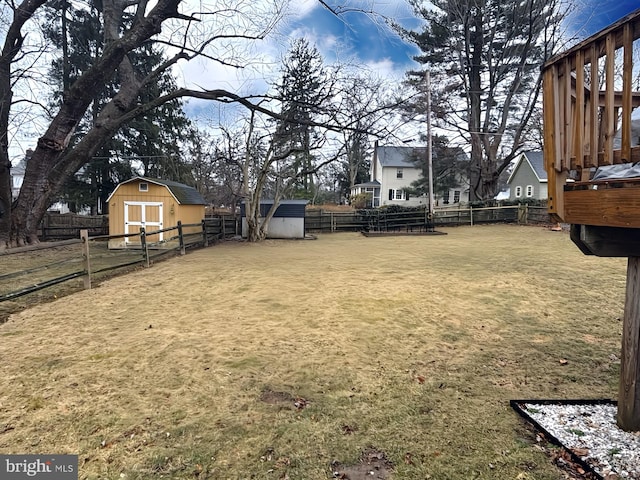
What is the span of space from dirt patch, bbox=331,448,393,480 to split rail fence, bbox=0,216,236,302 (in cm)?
485

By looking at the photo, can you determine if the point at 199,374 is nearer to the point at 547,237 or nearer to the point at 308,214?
the point at 547,237

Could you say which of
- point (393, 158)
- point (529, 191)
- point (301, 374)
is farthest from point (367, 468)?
point (393, 158)

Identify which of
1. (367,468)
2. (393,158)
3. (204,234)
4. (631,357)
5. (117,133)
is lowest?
(367,468)

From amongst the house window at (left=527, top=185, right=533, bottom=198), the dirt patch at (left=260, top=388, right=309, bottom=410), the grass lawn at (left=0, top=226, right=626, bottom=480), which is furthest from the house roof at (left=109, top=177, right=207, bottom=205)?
the house window at (left=527, top=185, right=533, bottom=198)

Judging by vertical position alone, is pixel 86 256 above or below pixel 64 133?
below

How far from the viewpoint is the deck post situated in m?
1.99

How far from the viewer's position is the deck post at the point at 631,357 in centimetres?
199

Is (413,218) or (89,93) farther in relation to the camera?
(413,218)

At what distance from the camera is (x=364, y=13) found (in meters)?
5.47

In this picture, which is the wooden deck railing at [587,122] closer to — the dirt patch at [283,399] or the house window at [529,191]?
the dirt patch at [283,399]

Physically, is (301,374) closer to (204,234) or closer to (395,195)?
(204,234)

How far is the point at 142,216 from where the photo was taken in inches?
473

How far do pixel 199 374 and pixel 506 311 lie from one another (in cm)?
399

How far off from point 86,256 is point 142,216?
6.45 metres
